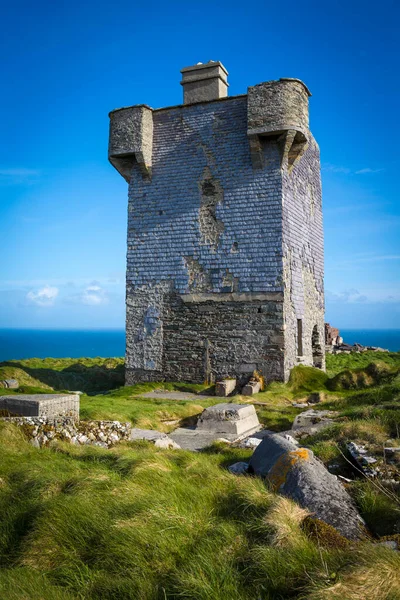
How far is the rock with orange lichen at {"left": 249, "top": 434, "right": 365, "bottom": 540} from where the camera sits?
166 inches

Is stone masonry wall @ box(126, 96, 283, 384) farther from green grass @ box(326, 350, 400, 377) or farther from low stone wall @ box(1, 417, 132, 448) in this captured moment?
low stone wall @ box(1, 417, 132, 448)

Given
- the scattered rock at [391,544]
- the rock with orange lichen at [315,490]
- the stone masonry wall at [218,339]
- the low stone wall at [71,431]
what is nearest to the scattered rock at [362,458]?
the rock with orange lichen at [315,490]

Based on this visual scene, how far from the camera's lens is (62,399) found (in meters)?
8.48

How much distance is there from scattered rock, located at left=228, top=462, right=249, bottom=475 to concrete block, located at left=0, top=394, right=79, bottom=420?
325 centimetres

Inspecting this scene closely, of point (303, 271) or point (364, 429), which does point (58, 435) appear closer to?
point (364, 429)

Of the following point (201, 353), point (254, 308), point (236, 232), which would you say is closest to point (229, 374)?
point (201, 353)

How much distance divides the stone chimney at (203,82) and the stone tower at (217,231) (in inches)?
1.5

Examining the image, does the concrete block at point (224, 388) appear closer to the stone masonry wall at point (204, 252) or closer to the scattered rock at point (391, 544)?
the stone masonry wall at point (204, 252)

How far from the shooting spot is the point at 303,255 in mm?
18266

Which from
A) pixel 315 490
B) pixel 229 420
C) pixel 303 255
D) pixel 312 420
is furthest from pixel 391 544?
pixel 303 255

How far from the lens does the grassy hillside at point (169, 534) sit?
340 cm

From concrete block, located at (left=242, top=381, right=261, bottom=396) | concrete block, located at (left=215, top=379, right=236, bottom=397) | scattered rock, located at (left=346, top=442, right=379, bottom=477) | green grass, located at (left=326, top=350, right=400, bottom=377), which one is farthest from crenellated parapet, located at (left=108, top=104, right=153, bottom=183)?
scattered rock, located at (left=346, top=442, right=379, bottom=477)

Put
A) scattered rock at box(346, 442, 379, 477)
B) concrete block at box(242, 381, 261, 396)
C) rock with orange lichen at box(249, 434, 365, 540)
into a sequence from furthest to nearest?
concrete block at box(242, 381, 261, 396), scattered rock at box(346, 442, 379, 477), rock with orange lichen at box(249, 434, 365, 540)

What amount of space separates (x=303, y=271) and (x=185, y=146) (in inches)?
247
